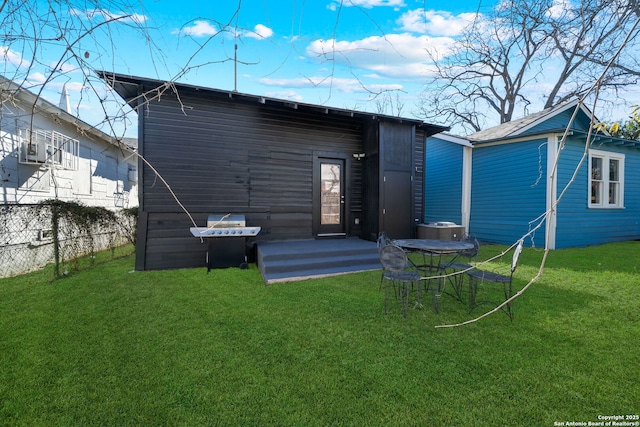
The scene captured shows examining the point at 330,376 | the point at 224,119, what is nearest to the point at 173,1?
the point at 330,376

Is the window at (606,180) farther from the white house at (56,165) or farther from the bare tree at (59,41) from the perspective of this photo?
the white house at (56,165)

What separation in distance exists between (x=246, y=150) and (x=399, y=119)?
3.62 m

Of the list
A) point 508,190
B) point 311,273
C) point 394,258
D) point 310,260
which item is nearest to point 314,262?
point 310,260

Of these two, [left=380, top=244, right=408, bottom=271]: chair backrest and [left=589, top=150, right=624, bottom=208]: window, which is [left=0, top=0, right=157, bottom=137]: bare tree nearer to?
[left=380, top=244, right=408, bottom=271]: chair backrest

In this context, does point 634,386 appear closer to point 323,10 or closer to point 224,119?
point 323,10

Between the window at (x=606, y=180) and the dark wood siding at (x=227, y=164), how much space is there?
7.38 metres

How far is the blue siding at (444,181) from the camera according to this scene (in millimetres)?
10117

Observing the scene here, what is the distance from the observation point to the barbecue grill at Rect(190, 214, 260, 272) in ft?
17.8

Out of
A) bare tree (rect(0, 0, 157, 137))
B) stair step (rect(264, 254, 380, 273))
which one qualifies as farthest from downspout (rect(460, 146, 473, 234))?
bare tree (rect(0, 0, 157, 137))

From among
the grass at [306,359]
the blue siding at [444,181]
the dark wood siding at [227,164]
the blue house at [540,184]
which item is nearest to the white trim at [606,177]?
the blue house at [540,184]

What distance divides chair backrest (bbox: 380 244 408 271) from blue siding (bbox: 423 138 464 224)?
7.63 meters

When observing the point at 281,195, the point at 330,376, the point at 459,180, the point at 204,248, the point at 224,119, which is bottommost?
the point at 330,376

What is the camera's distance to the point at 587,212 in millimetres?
8398

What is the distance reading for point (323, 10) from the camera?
1.89 metres
